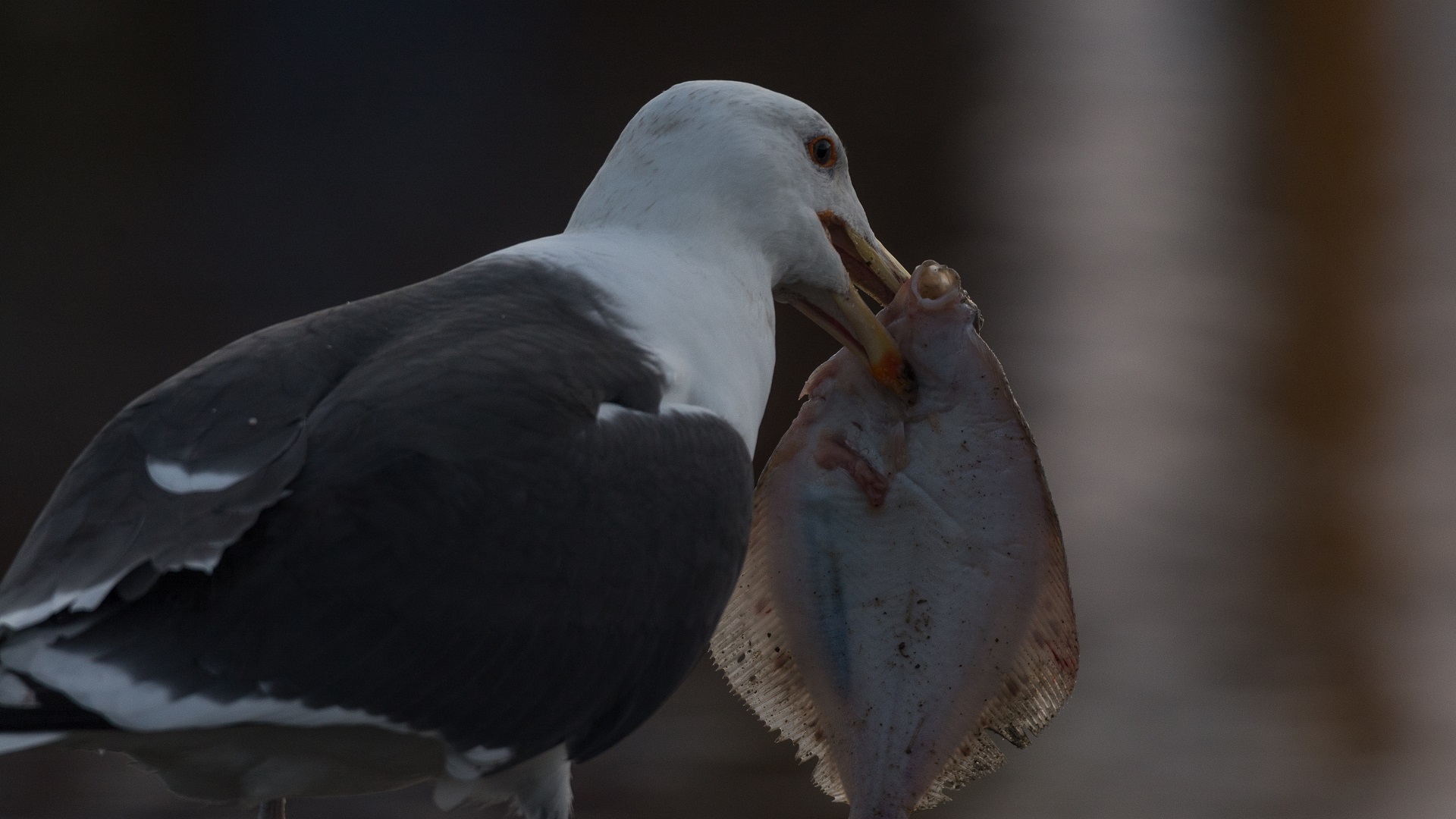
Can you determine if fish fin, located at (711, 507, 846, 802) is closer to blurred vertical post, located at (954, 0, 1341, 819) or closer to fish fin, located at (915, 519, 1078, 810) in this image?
fish fin, located at (915, 519, 1078, 810)

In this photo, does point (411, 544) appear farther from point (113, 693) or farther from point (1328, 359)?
point (1328, 359)

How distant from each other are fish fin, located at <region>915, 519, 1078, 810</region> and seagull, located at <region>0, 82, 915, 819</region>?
1.43 ft

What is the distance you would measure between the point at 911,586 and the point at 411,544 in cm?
81

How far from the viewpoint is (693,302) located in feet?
8.50

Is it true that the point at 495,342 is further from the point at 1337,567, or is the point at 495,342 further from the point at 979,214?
the point at 979,214

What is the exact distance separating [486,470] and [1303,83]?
50.1 feet

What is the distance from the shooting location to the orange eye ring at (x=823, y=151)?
9.48 ft

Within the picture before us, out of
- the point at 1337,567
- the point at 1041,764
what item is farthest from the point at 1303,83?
the point at 1041,764

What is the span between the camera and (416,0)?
1363 centimetres

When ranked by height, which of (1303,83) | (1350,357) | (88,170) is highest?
(88,170)

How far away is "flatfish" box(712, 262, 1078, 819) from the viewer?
8.34ft

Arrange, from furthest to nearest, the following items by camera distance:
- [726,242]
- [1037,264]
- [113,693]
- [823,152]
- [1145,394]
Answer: [1037,264], [1145,394], [823,152], [726,242], [113,693]

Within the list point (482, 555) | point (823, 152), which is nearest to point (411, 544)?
point (482, 555)

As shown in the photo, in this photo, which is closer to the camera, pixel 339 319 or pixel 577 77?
pixel 339 319
